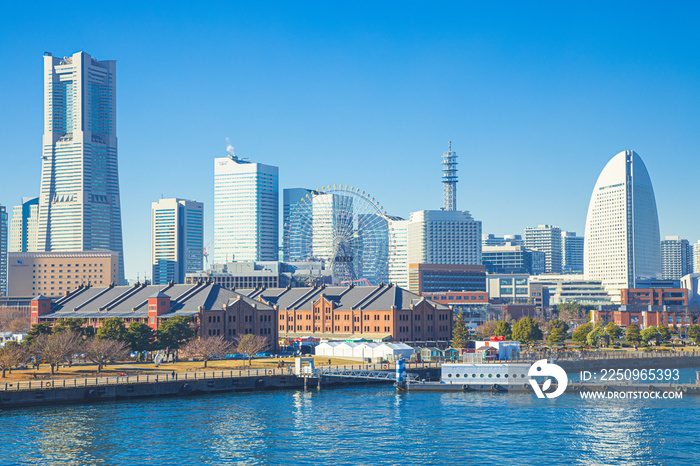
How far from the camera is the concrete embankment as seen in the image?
97250 millimetres

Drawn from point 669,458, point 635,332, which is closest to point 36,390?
point 669,458

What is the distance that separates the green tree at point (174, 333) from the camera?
134 m

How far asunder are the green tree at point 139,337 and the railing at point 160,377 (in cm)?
→ 1282

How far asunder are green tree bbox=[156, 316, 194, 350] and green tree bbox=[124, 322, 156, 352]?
5.39 ft

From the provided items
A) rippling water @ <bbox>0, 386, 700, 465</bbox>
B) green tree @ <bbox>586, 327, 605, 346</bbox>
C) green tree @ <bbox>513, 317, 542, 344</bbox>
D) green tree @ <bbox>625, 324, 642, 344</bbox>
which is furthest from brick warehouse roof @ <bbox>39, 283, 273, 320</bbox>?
green tree @ <bbox>625, 324, 642, 344</bbox>

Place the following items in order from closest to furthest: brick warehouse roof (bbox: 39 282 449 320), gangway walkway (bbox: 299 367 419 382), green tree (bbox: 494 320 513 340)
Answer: gangway walkway (bbox: 299 367 419 382) < brick warehouse roof (bbox: 39 282 449 320) < green tree (bbox: 494 320 513 340)

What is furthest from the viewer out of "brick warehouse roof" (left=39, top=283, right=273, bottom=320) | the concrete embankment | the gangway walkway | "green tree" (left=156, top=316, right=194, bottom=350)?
"brick warehouse roof" (left=39, top=283, right=273, bottom=320)

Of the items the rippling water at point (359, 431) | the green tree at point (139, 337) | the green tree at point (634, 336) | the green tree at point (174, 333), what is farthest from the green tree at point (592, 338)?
the green tree at point (139, 337)

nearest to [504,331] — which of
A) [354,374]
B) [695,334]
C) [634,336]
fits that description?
[634,336]

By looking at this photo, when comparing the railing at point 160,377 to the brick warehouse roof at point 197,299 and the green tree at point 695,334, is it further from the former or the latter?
the green tree at point 695,334

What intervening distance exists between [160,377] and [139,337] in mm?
20430

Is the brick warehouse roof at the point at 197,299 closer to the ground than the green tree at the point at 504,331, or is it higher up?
higher up

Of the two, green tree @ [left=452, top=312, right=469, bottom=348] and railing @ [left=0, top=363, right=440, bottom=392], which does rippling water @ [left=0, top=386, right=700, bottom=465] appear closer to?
railing @ [left=0, top=363, right=440, bottom=392]

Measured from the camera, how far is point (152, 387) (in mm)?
106562
